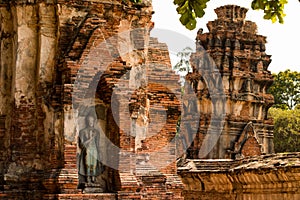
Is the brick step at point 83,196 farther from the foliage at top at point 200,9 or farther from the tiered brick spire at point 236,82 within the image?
the tiered brick spire at point 236,82

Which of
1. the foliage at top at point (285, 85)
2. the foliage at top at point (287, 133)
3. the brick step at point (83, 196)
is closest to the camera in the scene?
the brick step at point (83, 196)

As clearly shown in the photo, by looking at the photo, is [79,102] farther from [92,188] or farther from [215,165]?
[215,165]

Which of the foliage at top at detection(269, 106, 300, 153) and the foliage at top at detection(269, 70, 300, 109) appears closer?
the foliage at top at detection(269, 106, 300, 153)

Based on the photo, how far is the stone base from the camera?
11855mm

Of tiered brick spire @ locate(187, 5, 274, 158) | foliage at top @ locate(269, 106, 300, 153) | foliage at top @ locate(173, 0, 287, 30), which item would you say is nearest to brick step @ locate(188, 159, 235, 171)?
tiered brick spire @ locate(187, 5, 274, 158)

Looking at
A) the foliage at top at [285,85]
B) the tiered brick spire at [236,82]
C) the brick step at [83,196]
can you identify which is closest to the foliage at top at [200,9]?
the brick step at [83,196]

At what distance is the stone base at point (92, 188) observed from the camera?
11.9m

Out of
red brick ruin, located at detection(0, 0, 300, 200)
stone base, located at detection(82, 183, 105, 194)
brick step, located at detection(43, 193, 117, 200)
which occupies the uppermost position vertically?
red brick ruin, located at detection(0, 0, 300, 200)

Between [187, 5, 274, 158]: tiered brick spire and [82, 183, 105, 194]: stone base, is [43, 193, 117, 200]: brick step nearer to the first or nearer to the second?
[82, 183, 105, 194]: stone base

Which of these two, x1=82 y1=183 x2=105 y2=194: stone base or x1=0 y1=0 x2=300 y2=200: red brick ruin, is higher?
x1=0 y1=0 x2=300 y2=200: red brick ruin

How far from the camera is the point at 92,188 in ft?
39.2

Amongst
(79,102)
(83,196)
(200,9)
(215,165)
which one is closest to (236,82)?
(215,165)

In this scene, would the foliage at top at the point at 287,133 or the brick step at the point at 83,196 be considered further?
the foliage at top at the point at 287,133

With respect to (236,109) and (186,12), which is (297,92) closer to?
(236,109)
